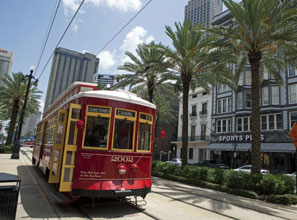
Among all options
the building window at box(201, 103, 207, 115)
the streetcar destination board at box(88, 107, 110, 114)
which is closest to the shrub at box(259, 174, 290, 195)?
the streetcar destination board at box(88, 107, 110, 114)

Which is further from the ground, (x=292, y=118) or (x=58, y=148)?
(x=292, y=118)

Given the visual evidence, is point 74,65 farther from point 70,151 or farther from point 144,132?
point 70,151

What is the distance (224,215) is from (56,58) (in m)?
20.9

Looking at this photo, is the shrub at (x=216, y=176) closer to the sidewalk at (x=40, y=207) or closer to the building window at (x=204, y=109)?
the sidewalk at (x=40, y=207)

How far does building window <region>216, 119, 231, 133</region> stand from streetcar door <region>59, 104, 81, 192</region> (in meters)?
31.2

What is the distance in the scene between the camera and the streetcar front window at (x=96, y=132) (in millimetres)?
6457

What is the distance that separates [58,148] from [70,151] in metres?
0.89

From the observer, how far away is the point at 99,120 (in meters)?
6.63

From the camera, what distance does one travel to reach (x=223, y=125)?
3566 cm

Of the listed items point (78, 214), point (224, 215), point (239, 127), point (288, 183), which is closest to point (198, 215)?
point (224, 215)

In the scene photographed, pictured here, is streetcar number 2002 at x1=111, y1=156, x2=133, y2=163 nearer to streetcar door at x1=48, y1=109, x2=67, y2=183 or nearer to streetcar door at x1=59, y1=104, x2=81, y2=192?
streetcar door at x1=59, y1=104, x2=81, y2=192

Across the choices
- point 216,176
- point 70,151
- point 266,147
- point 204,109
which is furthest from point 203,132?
point 70,151

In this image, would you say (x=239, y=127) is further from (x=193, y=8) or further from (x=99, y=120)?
(x=193, y=8)

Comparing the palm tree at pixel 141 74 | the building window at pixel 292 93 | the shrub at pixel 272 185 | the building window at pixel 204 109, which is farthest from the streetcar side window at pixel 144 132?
the building window at pixel 204 109
